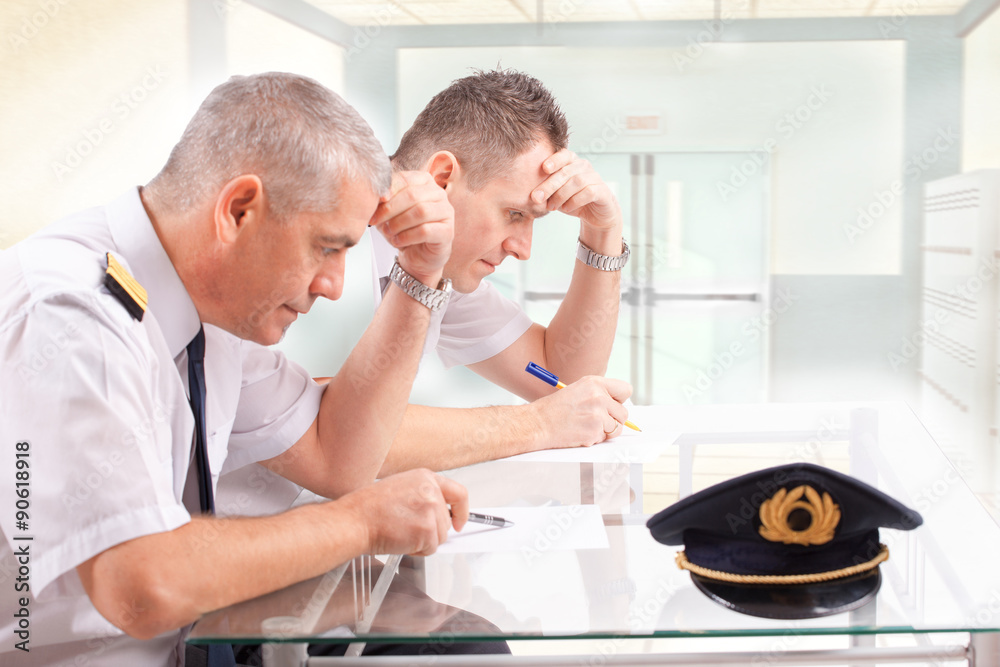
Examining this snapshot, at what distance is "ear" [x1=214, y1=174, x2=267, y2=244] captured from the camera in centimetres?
90

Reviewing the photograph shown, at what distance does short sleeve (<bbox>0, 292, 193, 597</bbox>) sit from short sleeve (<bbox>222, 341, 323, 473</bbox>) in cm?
37

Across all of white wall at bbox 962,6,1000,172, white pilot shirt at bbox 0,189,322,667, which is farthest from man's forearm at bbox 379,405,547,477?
white wall at bbox 962,6,1000,172

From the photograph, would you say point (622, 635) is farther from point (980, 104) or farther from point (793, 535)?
point (980, 104)

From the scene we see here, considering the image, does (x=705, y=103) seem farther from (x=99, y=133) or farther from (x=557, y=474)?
Answer: (x=557, y=474)

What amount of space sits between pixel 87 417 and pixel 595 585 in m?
0.52

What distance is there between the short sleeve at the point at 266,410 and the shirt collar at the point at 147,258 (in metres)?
0.23

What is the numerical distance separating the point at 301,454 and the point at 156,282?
0.37m

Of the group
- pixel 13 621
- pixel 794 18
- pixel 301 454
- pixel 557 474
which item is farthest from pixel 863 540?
pixel 794 18

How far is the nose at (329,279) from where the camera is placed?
1.01 metres

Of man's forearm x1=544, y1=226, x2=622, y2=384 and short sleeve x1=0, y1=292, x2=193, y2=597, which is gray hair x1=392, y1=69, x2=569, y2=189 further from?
short sleeve x1=0, y1=292, x2=193, y2=597

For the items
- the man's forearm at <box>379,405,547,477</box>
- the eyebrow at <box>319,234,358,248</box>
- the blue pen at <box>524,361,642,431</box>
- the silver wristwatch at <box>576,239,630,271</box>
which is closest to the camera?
the eyebrow at <box>319,234,358,248</box>

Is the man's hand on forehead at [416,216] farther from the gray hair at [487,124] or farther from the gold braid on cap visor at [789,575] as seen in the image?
the gold braid on cap visor at [789,575]

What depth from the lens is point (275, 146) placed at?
2.99 feet

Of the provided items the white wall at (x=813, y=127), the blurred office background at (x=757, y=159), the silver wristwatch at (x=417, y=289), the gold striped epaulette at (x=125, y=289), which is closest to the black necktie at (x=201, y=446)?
the gold striped epaulette at (x=125, y=289)
